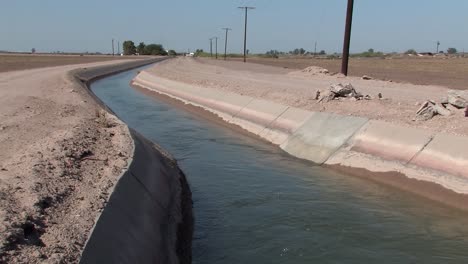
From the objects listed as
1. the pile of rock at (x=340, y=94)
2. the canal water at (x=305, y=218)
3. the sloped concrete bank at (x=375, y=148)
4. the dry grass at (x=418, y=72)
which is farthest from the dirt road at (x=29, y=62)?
the canal water at (x=305, y=218)

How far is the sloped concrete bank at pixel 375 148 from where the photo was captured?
1155 centimetres

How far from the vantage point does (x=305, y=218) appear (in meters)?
10.0

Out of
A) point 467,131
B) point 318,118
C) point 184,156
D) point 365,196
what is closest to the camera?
point 365,196

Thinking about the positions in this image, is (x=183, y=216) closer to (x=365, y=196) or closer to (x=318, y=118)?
(x=365, y=196)

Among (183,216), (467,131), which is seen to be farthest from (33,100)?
(467,131)

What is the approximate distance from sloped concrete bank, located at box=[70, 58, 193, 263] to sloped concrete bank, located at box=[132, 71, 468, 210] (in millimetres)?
5112

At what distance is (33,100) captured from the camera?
21031 mm

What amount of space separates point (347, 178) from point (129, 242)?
807 cm

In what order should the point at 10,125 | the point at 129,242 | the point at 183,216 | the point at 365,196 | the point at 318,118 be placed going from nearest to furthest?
1. the point at 129,242
2. the point at 183,216
3. the point at 365,196
4. the point at 10,125
5. the point at 318,118

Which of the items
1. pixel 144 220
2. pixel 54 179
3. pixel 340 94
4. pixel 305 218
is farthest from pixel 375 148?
pixel 54 179

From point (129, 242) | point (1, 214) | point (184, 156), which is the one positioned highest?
point (1, 214)

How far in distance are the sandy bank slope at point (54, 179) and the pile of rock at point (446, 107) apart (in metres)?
8.75

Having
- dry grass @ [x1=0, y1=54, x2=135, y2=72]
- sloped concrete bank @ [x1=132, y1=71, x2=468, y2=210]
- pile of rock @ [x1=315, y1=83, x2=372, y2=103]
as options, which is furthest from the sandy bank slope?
dry grass @ [x1=0, y1=54, x2=135, y2=72]

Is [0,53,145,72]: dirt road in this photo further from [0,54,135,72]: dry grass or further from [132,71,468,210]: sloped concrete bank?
[132,71,468,210]: sloped concrete bank
